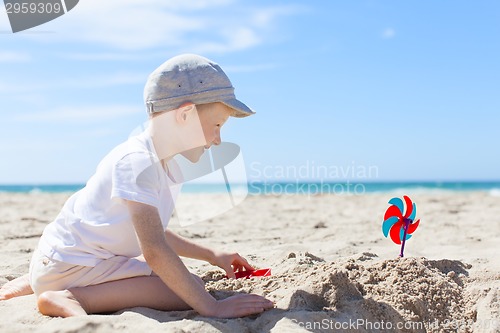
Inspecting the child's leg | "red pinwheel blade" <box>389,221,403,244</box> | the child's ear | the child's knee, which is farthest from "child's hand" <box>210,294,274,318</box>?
"red pinwheel blade" <box>389,221,403,244</box>

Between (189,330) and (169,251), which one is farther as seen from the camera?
(169,251)

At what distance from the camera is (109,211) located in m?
2.14

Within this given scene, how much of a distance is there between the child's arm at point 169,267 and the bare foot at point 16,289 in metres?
0.87

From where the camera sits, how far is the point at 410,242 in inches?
173

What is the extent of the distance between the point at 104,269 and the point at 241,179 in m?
0.91

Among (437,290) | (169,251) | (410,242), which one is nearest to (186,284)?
(169,251)

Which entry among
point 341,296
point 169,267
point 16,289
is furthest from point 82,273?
point 341,296

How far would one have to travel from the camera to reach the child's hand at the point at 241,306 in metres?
2.02

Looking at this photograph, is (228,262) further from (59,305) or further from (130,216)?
(59,305)

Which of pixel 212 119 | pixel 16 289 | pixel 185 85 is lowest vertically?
pixel 16 289

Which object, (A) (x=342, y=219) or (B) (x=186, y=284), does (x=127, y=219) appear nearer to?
(B) (x=186, y=284)

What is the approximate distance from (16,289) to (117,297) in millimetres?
666

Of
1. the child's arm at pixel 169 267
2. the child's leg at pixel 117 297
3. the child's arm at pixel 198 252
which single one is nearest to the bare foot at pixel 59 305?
the child's leg at pixel 117 297

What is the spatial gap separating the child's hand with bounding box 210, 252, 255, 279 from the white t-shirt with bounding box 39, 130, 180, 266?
457 millimetres
